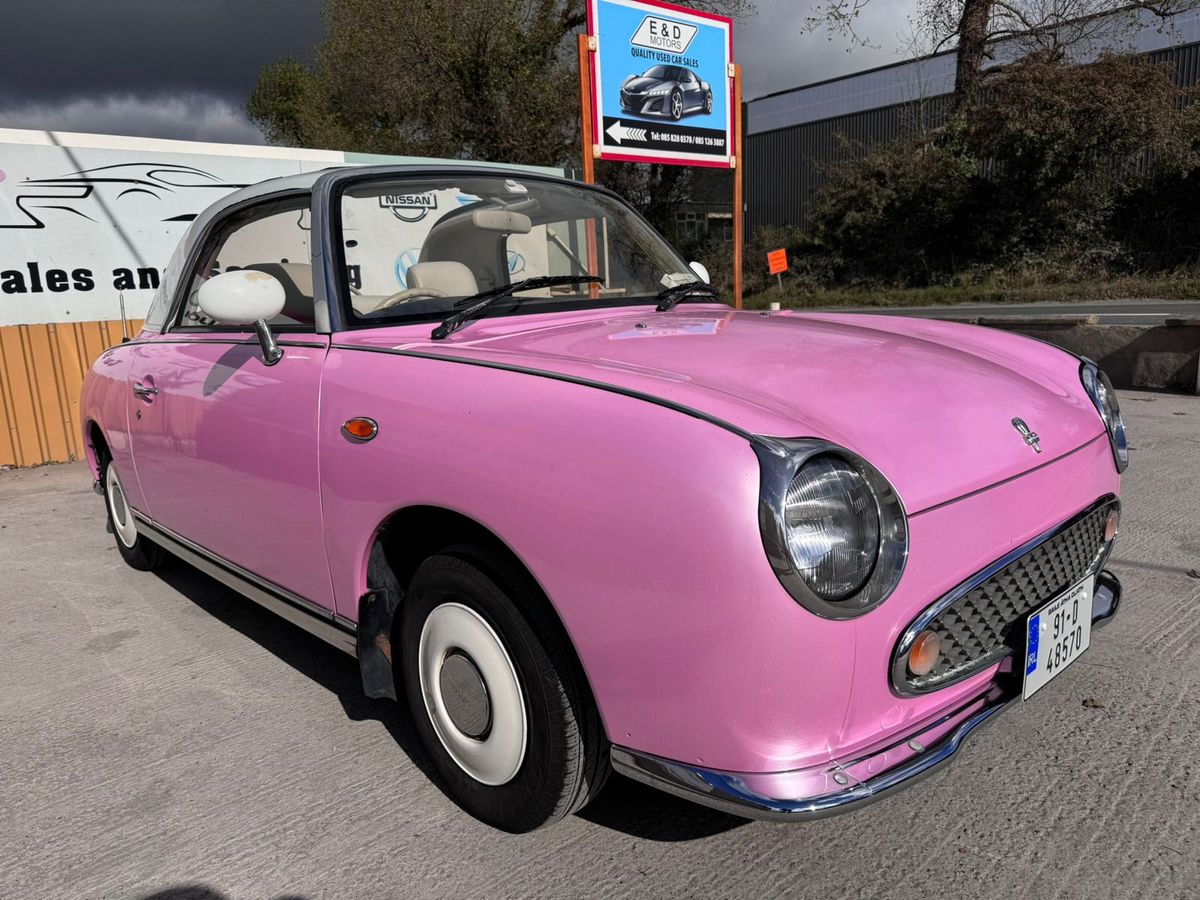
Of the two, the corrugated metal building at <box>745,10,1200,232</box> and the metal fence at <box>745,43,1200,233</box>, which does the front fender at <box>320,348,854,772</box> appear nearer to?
the corrugated metal building at <box>745,10,1200,232</box>

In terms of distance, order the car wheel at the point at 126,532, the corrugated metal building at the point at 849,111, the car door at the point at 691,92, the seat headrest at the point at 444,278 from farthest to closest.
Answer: the corrugated metal building at the point at 849,111 → the car door at the point at 691,92 → the car wheel at the point at 126,532 → the seat headrest at the point at 444,278

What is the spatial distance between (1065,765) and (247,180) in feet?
27.4

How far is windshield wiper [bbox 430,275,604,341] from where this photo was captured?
2.35m

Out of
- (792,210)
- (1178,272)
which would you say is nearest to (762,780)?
(1178,272)

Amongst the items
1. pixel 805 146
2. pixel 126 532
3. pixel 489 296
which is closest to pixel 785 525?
pixel 489 296

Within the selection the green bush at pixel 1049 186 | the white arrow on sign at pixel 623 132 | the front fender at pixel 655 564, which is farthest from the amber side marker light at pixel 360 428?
the green bush at pixel 1049 186

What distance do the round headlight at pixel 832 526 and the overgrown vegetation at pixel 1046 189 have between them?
22210mm

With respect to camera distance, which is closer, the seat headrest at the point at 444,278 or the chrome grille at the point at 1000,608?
the chrome grille at the point at 1000,608

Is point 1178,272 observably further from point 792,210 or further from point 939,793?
point 939,793

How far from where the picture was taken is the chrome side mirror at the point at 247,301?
7.71 feet

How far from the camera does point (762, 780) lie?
1487mm

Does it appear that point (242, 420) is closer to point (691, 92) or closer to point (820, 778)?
point (820, 778)

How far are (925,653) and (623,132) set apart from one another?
8.00 metres

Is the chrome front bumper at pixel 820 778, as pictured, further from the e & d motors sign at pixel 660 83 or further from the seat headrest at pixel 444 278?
the e & d motors sign at pixel 660 83
